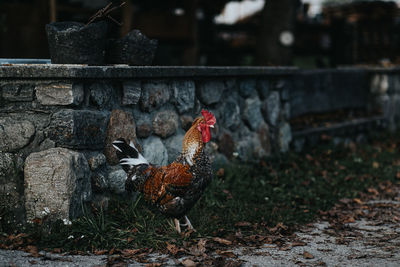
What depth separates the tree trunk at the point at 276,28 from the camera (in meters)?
9.35

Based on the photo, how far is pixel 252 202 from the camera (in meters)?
5.25

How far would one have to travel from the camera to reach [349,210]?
5.36 m

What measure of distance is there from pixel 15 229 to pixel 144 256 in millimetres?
1094

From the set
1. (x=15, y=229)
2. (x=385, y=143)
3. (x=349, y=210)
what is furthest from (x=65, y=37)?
(x=385, y=143)

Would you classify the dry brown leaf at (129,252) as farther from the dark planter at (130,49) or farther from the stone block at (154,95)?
the dark planter at (130,49)

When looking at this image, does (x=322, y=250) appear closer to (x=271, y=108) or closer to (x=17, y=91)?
(x=17, y=91)

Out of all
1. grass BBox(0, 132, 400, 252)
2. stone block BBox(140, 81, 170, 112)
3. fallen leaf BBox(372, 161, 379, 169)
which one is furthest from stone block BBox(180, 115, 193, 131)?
fallen leaf BBox(372, 161, 379, 169)

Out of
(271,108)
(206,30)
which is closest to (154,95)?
(271,108)

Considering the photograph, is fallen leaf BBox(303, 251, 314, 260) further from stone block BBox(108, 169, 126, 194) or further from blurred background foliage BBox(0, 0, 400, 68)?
blurred background foliage BBox(0, 0, 400, 68)

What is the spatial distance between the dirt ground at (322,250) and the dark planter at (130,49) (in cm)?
188

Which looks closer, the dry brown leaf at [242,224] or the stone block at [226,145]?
the dry brown leaf at [242,224]

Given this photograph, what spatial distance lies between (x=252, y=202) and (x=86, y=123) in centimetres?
207

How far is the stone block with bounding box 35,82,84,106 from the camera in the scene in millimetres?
3918

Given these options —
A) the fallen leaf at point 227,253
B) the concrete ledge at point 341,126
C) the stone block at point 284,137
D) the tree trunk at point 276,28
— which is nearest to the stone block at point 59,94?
the fallen leaf at point 227,253
